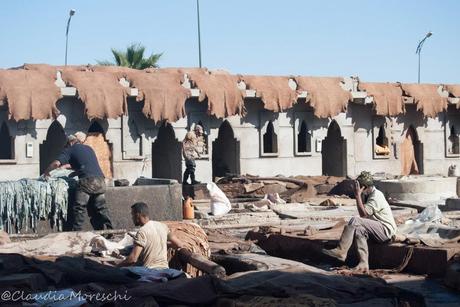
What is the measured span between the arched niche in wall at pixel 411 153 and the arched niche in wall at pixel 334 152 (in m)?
2.65

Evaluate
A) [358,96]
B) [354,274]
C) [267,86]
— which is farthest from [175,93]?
[354,274]

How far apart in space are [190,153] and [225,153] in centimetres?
388

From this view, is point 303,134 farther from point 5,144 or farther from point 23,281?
point 23,281

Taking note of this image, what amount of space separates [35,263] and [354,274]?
367cm

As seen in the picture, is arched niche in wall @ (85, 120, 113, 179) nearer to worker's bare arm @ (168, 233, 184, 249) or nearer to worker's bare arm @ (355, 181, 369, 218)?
worker's bare arm @ (355, 181, 369, 218)

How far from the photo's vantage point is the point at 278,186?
22.3m

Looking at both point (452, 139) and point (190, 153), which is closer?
point (190, 153)

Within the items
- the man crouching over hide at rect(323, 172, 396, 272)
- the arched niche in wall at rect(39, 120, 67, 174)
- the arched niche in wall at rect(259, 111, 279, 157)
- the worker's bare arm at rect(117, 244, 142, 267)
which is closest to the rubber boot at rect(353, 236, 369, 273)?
the man crouching over hide at rect(323, 172, 396, 272)

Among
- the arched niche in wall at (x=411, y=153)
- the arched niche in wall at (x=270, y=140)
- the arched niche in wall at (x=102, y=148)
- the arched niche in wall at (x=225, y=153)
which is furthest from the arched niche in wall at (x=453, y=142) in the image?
the arched niche in wall at (x=102, y=148)

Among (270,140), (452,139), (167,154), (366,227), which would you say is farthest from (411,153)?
(366,227)

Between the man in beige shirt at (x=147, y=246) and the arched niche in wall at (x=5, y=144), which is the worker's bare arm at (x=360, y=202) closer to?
the man in beige shirt at (x=147, y=246)

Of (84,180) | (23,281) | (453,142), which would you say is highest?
(453,142)

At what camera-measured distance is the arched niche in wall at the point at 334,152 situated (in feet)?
92.1

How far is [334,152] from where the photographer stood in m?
28.7
